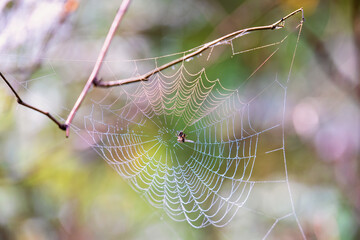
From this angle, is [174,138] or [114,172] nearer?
[174,138]

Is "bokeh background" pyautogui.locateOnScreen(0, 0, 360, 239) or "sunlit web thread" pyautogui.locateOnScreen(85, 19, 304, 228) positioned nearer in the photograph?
"sunlit web thread" pyautogui.locateOnScreen(85, 19, 304, 228)

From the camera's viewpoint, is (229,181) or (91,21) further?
(91,21)

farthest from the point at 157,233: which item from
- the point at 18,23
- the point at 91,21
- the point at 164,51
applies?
the point at 18,23

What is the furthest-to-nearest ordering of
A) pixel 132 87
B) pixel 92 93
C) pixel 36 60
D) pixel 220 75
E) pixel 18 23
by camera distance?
1. pixel 92 93
2. pixel 220 75
3. pixel 132 87
4. pixel 36 60
5. pixel 18 23

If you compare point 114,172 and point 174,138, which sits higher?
point 174,138

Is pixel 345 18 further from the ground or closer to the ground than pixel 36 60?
further from the ground

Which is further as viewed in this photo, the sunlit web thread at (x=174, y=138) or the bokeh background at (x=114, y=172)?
the bokeh background at (x=114, y=172)

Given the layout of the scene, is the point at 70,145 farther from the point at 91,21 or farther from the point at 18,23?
the point at 18,23

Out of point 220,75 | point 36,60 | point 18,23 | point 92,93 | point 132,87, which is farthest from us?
point 92,93
